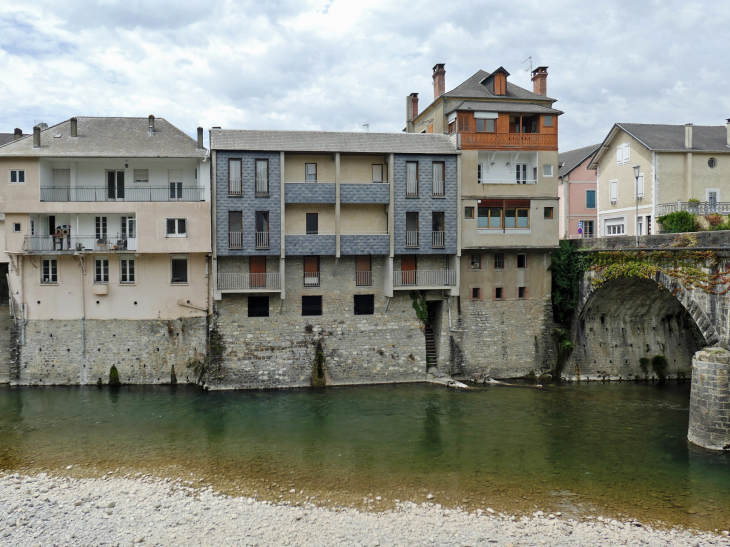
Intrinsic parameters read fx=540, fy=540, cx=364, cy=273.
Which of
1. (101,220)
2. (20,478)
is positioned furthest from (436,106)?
(20,478)

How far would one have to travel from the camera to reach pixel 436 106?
3538cm

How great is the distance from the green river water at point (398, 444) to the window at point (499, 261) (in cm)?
734

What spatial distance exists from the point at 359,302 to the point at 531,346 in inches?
430

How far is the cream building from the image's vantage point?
126 feet

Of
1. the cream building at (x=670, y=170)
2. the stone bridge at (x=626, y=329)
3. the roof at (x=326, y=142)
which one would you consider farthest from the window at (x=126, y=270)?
the cream building at (x=670, y=170)

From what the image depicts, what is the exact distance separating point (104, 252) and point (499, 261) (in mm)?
22910

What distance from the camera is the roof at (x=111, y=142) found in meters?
29.8

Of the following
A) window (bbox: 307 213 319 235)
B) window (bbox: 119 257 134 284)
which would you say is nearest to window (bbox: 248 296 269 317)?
window (bbox: 307 213 319 235)

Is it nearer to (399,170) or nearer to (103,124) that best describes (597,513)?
(399,170)

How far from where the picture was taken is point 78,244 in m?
30.3

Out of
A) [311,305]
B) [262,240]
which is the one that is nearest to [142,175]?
[262,240]

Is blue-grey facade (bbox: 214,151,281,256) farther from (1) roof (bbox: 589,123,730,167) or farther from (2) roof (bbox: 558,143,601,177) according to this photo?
(2) roof (bbox: 558,143,601,177)

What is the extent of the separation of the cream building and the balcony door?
3312 centimetres

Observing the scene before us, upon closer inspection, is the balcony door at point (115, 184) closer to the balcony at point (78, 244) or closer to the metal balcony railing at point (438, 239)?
the balcony at point (78, 244)
